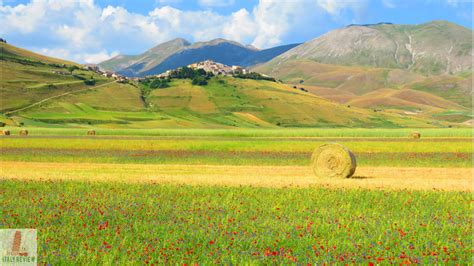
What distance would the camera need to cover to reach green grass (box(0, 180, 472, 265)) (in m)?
14.9

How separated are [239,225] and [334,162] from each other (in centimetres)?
2071

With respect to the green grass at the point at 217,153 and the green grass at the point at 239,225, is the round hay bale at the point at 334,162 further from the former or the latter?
the green grass at the point at 217,153

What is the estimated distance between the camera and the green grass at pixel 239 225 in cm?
1488

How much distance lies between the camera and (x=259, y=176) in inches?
1442

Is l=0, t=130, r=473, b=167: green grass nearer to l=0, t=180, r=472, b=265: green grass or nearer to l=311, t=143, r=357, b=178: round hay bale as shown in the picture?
l=311, t=143, r=357, b=178: round hay bale

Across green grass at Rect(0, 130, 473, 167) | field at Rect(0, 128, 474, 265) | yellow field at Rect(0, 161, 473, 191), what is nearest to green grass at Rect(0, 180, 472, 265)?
field at Rect(0, 128, 474, 265)

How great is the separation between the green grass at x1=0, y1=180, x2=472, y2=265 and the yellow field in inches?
159

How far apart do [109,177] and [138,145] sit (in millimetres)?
32244

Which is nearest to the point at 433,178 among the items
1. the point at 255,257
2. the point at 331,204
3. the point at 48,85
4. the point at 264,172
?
the point at 264,172

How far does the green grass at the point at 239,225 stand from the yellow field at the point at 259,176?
4.05 m

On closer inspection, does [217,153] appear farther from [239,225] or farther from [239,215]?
[239,225]

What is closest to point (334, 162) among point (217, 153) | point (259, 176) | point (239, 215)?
point (259, 176)

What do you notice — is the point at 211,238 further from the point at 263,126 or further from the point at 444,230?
the point at 263,126

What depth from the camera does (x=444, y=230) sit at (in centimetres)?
1830
